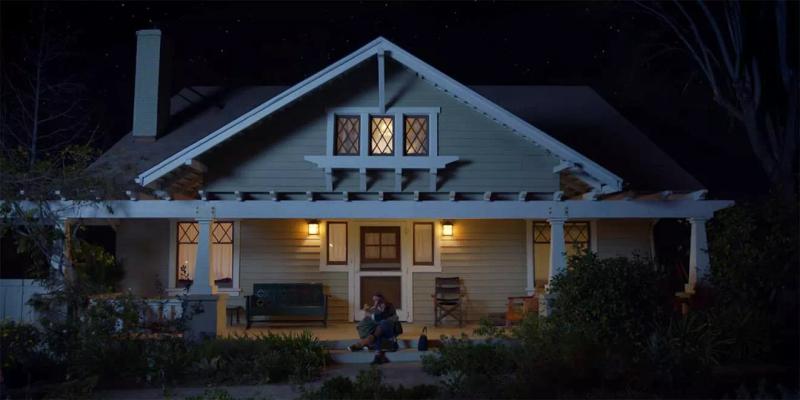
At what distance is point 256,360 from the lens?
1135 cm

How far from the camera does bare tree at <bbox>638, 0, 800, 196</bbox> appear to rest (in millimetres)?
15227

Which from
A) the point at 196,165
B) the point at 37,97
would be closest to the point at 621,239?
the point at 196,165

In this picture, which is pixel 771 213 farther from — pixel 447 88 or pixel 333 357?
pixel 333 357

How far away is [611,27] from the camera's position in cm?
2745

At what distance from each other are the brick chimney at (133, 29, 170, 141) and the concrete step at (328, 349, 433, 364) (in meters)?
7.03

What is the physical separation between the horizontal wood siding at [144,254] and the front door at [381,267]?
4.22 m

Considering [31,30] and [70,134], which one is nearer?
[31,30]

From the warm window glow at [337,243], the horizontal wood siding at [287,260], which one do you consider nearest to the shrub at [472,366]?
the horizontal wood siding at [287,260]

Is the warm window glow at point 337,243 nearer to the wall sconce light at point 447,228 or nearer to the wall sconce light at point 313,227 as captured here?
the wall sconce light at point 313,227

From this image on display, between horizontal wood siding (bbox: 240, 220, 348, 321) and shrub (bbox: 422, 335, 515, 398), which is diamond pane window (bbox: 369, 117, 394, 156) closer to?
horizontal wood siding (bbox: 240, 220, 348, 321)

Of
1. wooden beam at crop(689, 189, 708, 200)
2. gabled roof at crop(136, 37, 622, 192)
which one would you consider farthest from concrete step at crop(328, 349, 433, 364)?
wooden beam at crop(689, 189, 708, 200)

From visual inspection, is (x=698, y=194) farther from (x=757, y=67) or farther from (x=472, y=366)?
(x=472, y=366)

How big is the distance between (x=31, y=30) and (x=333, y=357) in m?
14.2

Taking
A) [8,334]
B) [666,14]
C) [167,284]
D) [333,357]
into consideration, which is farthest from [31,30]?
[666,14]
